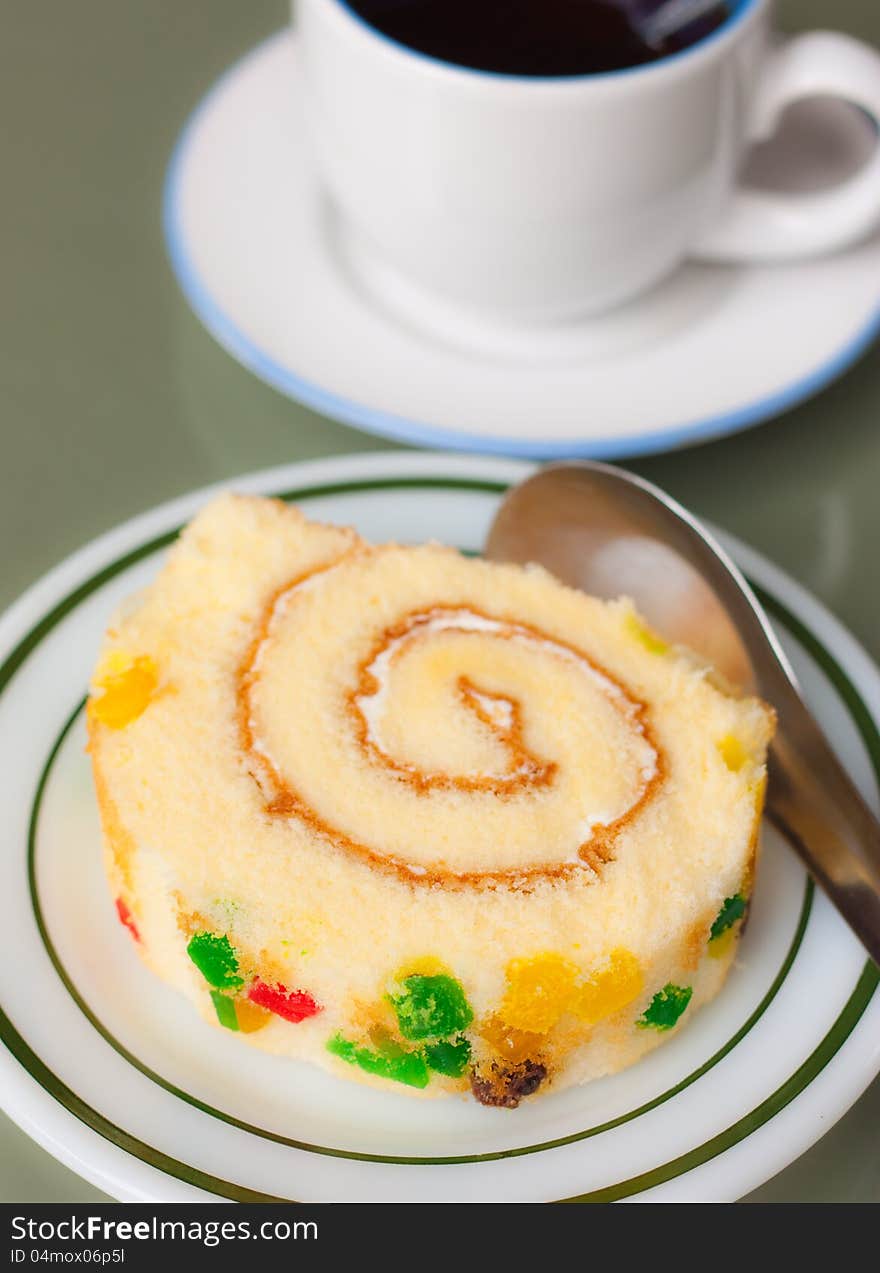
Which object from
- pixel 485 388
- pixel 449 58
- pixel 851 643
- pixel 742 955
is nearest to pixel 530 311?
pixel 485 388

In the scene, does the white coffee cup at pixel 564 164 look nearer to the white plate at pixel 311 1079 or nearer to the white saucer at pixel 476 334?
the white saucer at pixel 476 334

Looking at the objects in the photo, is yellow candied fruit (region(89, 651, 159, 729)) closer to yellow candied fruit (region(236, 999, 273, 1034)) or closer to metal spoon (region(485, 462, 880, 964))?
yellow candied fruit (region(236, 999, 273, 1034))

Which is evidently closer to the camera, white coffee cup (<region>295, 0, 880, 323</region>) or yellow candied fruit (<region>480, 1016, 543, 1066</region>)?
yellow candied fruit (<region>480, 1016, 543, 1066</region>)

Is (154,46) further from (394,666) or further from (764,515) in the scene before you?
(394,666)

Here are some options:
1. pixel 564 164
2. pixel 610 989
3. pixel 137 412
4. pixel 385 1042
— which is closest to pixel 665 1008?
pixel 610 989

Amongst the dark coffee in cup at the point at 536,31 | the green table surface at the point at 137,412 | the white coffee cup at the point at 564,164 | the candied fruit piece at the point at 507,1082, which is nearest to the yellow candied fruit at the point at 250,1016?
the candied fruit piece at the point at 507,1082

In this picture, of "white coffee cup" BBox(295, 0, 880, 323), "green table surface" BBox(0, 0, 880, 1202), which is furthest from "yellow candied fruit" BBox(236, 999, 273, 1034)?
"white coffee cup" BBox(295, 0, 880, 323)
